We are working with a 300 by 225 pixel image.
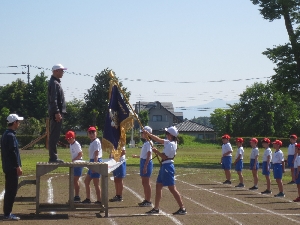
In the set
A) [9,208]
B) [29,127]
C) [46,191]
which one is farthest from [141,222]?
[29,127]

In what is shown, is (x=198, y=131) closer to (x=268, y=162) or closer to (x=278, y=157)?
(x=268, y=162)

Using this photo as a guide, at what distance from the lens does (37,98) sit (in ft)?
333

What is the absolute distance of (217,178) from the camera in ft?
91.1

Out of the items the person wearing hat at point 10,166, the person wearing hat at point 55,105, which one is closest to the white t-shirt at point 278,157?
the person wearing hat at point 55,105

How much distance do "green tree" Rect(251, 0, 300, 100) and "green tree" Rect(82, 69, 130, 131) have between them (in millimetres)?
47608

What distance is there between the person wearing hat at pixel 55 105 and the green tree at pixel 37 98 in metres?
87.4

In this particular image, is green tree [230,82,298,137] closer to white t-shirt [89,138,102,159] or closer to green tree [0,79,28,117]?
green tree [0,79,28,117]

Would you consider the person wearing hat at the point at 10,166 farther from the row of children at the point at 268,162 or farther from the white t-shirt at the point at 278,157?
the white t-shirt at the point at 278,157

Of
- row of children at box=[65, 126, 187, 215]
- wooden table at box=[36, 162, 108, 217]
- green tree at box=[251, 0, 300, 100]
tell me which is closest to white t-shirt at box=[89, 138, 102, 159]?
row of children at box=[65, 126, 187, 215]

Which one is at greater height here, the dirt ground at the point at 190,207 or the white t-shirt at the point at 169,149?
the white t-shirt at the point at 169,149

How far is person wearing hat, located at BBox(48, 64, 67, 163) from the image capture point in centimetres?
1425

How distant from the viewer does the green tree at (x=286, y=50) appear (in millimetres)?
40500

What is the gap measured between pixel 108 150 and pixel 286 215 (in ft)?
15.4

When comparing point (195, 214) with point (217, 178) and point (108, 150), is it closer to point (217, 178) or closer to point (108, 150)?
point (108, 150)
